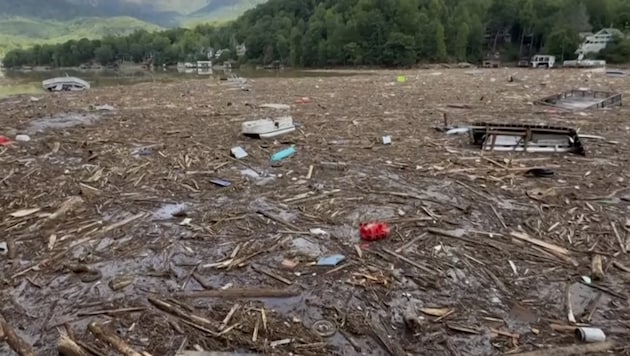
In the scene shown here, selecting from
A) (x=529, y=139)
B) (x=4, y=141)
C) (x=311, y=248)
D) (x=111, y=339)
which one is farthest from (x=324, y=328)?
(x=4, y=141)

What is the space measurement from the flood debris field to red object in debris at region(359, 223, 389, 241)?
0.47ft

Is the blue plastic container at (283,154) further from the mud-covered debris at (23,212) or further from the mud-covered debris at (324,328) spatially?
the mud-covered debris at (324,328)

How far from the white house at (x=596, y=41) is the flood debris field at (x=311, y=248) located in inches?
2461

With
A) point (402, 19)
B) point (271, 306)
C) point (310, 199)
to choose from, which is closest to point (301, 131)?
point (310, 199)

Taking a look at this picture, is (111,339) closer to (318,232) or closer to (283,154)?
(318,232)

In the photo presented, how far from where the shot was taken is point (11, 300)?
3.60 meters

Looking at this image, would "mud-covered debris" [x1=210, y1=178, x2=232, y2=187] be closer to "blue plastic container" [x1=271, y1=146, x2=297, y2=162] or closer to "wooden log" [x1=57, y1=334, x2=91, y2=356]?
"blue plastic container" [x1=271, y1=146, x2=297, y2=162]

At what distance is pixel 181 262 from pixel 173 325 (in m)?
1.07

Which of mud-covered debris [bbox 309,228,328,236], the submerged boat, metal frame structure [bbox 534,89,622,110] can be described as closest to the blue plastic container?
mud-covered debris [bbox 309,228,328,236]

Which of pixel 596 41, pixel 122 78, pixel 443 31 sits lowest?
pixel 122 78

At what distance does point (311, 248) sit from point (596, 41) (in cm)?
7364

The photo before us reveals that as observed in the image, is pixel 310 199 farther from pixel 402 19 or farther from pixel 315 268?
pixel 402 19

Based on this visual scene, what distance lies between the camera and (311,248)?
4480mm

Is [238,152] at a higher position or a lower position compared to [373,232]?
higher
